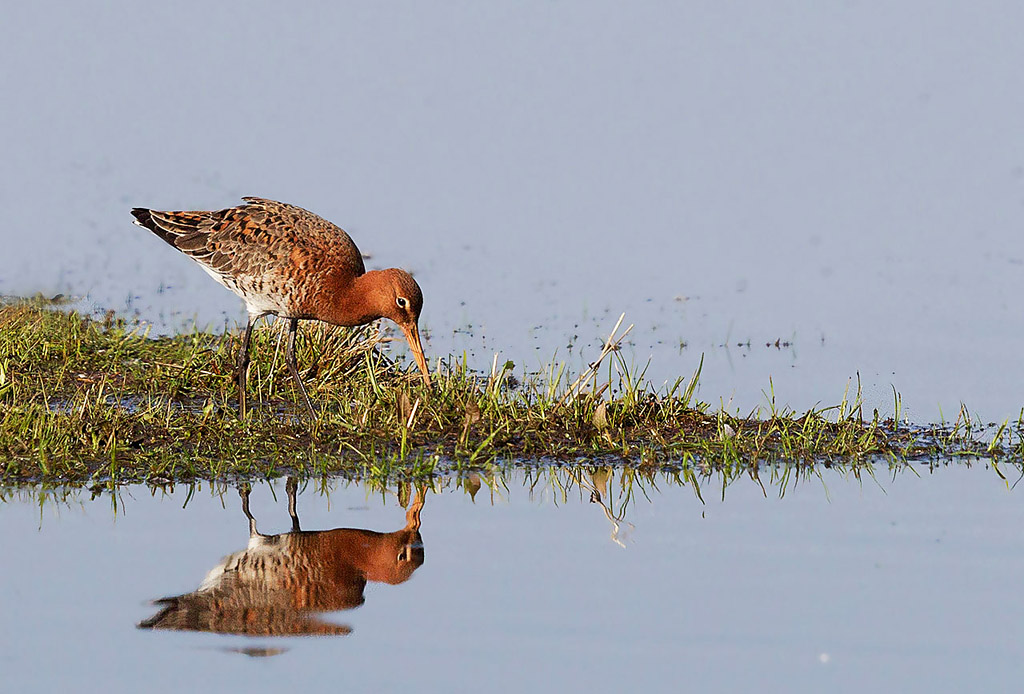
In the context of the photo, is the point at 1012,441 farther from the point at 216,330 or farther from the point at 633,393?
the point at 216,330

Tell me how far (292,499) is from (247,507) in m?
0.26

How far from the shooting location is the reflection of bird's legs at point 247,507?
733 cm

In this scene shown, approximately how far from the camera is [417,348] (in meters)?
9.83

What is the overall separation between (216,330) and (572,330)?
2.99 meters

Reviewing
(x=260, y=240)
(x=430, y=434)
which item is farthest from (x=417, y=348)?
(x=260, y=240)

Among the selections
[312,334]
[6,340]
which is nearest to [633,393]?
[312,334]

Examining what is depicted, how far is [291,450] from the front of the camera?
858 cm

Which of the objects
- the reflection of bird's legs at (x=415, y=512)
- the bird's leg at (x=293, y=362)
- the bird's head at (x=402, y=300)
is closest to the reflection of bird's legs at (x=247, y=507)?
the reflection of bird's legs at (x=415, y=512)

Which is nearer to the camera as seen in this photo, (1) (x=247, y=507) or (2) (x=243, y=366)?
(1) (x=247, y=507)

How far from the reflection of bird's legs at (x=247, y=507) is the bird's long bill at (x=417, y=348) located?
1688 mm

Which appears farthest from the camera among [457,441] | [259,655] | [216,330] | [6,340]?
[216,330]

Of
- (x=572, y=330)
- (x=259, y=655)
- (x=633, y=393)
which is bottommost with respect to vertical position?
(x=259, y=655)

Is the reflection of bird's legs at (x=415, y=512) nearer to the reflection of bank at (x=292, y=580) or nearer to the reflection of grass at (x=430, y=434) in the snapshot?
the reflection of bank at (x=292, y=580)

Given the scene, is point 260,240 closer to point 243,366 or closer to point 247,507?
point 243,366
